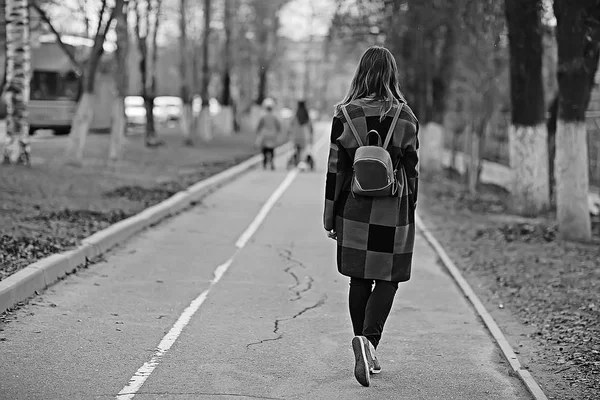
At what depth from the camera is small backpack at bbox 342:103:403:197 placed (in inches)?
215

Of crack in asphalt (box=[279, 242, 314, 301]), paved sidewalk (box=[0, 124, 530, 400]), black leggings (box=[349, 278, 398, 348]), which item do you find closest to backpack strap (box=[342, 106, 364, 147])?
black leggings (box=[349, 278, 398, 348])

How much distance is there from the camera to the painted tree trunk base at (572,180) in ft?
42.8

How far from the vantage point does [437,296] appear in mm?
9406

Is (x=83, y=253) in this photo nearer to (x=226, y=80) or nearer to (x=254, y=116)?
(x=226, y=80)

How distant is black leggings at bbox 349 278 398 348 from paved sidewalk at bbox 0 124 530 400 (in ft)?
1.11

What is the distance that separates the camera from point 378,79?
5.67 metres

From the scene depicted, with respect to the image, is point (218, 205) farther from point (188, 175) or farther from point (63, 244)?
point (63, 244)

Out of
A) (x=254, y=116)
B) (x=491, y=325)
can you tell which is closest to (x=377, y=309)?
(x=491, y=325)

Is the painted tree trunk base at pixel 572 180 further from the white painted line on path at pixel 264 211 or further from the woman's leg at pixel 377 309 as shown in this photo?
the woman's leg at pixel 377 309

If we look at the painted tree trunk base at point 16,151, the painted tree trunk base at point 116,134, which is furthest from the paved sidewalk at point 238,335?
the painted tree trunk base at point 116,134

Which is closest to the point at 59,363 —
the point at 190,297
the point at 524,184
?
the point at 190,297

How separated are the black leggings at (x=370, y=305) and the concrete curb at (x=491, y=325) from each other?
3.30ft

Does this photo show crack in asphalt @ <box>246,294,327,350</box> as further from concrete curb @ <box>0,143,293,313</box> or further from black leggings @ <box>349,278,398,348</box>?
concrete curb @ <box>0,143,293,313</box>

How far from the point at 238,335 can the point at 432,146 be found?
2291 cm
